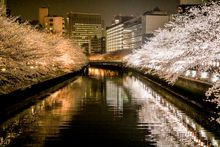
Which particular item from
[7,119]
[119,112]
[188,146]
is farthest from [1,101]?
[188,146]

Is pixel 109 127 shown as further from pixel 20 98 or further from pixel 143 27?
pixel 143 27

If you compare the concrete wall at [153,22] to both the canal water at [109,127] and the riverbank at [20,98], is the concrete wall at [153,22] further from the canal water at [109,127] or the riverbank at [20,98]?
the canal water at [109,127]

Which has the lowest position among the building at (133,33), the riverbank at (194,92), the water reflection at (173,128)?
the water reflection at (173,128)

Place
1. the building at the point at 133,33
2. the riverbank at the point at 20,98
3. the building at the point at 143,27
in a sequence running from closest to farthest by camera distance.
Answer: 1. the riverbank at the point at 20,98
2. the building at the point at 143,27
3. the building at the point at 133,33

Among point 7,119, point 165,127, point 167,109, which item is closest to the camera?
point 165,127

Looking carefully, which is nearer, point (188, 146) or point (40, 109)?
point (188, 146)

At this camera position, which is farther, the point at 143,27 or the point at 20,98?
the point at 143,27

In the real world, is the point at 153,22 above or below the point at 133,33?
above

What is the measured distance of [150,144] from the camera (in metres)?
11.5

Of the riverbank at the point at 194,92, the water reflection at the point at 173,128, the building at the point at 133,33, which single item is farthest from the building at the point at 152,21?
the water reflection at the point at 173,128

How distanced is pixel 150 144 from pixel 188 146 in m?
1.00

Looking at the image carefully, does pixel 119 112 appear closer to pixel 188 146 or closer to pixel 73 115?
pixel 73 115

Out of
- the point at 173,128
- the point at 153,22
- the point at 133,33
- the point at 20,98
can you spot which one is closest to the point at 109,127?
the point at 173,128

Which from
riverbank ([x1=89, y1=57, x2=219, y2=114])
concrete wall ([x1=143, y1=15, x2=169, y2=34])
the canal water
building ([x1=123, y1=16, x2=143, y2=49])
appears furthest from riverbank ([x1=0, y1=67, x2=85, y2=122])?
building ([x1=123, y1=16, x2=143, y2=49])
